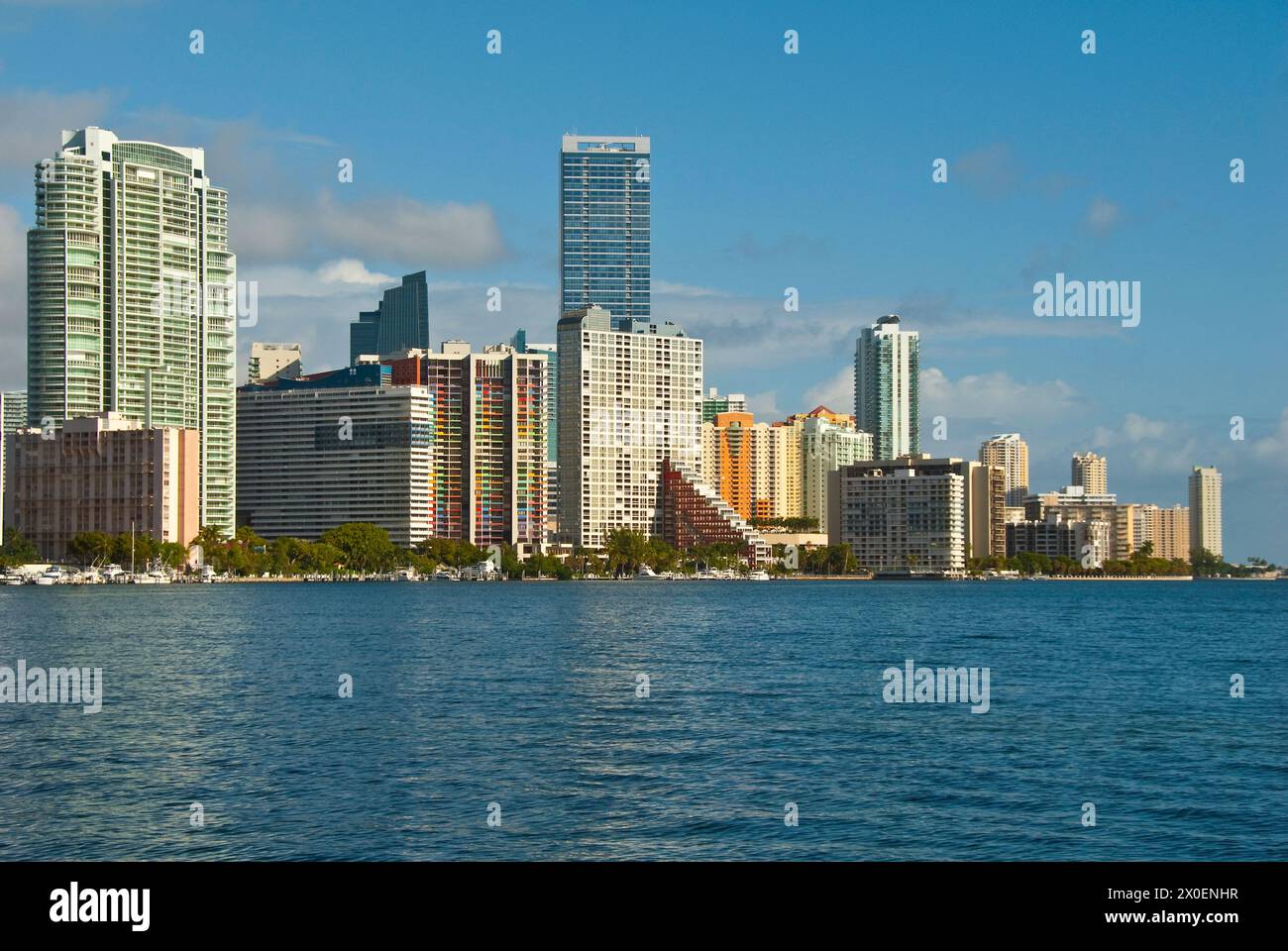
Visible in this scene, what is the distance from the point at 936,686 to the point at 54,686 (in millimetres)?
30648

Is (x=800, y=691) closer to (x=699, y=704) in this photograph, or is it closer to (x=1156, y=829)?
(x=699, y=704)

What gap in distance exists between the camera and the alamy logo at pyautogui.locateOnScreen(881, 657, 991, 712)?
49344 mm

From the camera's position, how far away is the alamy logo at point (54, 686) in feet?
157

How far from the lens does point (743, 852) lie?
2453 centimetres

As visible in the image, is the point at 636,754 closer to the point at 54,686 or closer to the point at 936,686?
the point at 936,686
